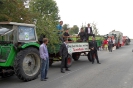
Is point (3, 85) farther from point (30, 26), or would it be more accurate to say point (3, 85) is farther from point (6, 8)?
point (6, 8)

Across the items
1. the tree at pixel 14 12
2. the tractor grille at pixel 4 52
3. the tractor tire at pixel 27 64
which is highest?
the tree at pixel 14 12

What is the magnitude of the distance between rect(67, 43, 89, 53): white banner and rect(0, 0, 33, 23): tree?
2.50m

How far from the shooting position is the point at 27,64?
8.09 meters

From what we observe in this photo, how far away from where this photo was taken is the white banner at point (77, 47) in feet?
37.2

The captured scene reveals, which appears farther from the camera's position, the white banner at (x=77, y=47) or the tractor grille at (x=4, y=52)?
the white banner at (x=77, y=47)

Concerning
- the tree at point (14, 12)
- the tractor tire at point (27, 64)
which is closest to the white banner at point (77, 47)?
the tree at point (14, 12)

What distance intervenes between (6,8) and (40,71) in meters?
3.94

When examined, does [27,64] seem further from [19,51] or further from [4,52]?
[4,52]

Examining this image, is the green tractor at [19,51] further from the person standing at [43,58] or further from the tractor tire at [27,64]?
the person standing at [43,58]

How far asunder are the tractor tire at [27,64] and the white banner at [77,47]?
3.09 m

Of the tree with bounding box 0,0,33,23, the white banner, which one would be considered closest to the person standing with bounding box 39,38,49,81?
the tree with bounding box 0,0,33,23

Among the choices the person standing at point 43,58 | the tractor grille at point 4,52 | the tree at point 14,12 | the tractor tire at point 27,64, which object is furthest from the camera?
the tree at point 14,12

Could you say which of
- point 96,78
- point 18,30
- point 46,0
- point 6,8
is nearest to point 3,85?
point 18,30

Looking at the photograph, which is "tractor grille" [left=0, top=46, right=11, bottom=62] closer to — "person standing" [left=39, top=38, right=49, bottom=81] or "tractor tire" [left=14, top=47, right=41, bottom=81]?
"tractor tire" [left=14, top=47, right=41, bottom=81]
